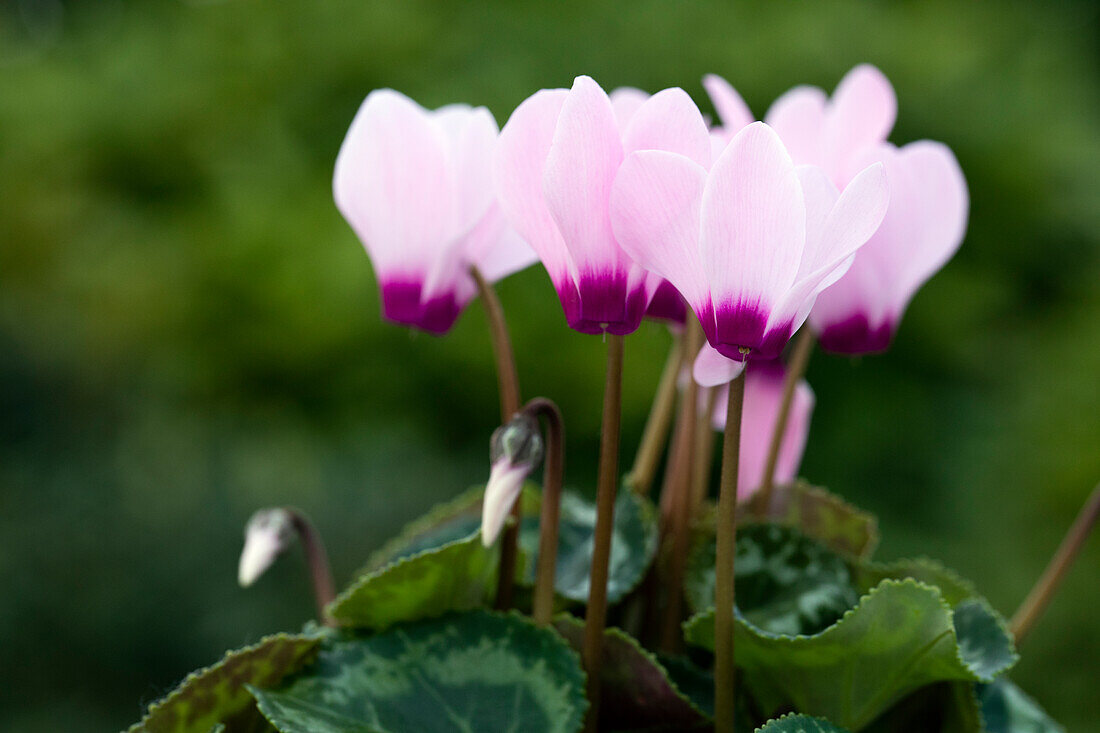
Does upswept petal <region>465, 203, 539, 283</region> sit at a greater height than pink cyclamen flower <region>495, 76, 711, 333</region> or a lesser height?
lesser

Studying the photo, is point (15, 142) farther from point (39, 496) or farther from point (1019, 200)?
point (1019, 200)

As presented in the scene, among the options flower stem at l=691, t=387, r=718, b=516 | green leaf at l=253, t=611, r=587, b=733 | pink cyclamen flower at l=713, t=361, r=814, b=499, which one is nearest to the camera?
green leaf at l=253, t=611, r=587, b=733

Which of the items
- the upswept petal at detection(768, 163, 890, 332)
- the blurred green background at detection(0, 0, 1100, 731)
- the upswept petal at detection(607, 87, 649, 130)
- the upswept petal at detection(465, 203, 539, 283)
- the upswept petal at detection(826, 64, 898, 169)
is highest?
the upswept petal at detection(607, 87, 649, 130)

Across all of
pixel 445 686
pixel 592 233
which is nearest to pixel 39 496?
pixel 445 686

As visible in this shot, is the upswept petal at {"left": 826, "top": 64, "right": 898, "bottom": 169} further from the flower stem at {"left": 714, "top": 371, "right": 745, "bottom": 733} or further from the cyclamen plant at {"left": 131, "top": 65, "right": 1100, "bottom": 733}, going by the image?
the flower stem at {"left": 714, "top": 371, "right": 745, "bottom": 733}

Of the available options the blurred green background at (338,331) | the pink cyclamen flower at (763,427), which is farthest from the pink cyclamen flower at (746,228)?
the blurred green background at (338,331)

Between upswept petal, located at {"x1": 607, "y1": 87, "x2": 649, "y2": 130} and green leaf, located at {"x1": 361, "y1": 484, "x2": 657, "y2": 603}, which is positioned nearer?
upswept petal, located at {"x1": 607, "y1": 87, "x2": 649, "y2": 130}

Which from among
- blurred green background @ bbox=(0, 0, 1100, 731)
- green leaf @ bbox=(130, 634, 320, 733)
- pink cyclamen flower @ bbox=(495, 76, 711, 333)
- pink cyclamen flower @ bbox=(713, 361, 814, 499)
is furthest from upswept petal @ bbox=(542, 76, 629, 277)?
blurred green background @ bbox=(0, 0, 1100, 731)
